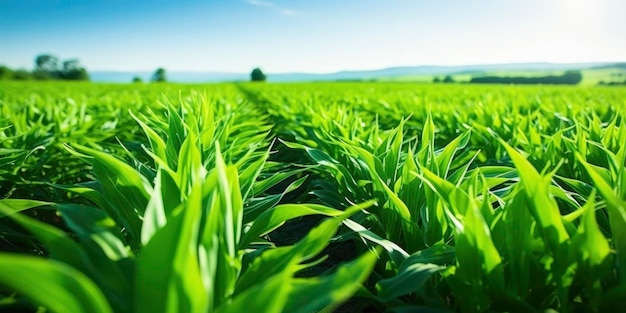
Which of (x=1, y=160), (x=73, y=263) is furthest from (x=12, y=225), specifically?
(x=73, y=263)

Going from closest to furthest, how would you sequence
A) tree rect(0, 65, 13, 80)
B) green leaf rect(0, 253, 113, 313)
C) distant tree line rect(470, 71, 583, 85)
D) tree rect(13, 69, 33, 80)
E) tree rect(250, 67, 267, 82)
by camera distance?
green leaf rect(0, 253, 113, 313) < distant tree line rect(470, 71, 583, 85) < tree rect(0, 65, 13, 80) < tree rect(13, 69, 33, 80) < tree rect(250, 67, 267, 82)

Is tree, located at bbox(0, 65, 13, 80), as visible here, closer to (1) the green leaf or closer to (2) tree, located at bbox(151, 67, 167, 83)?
(2) tree, located at bbox(151, 67, 167, 83)

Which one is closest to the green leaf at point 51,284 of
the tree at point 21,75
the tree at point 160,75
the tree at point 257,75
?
the tree at point 257,75

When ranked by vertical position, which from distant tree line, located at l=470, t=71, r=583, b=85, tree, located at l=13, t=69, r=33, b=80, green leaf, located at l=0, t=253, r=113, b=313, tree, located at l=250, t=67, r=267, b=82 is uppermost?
green leaf, located at l=0, t=253, r=113, b=313

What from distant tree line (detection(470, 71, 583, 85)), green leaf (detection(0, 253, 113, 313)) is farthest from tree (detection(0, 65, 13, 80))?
green leaf (detection(0, 253, 113, 313))

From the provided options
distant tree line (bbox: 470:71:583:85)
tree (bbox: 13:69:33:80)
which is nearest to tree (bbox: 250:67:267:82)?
tree (bbox: 13:69:33:80)

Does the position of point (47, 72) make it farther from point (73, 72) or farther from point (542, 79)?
point (542, 79)

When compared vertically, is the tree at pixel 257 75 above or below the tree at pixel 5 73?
below

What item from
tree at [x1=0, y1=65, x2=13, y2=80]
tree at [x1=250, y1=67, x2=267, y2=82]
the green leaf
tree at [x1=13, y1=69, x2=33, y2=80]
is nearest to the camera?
the green leaf

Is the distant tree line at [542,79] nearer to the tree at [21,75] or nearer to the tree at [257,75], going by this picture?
the tree at [257,75]

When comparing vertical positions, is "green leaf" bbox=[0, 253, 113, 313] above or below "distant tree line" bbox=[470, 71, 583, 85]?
above

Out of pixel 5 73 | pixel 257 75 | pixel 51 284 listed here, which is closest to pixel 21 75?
pixel 5 73

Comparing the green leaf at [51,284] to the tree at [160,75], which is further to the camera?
the tree at [160,75]

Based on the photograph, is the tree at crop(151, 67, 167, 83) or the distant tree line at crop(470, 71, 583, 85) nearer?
the distant tree line at crop(470, 71, 583, 85)
